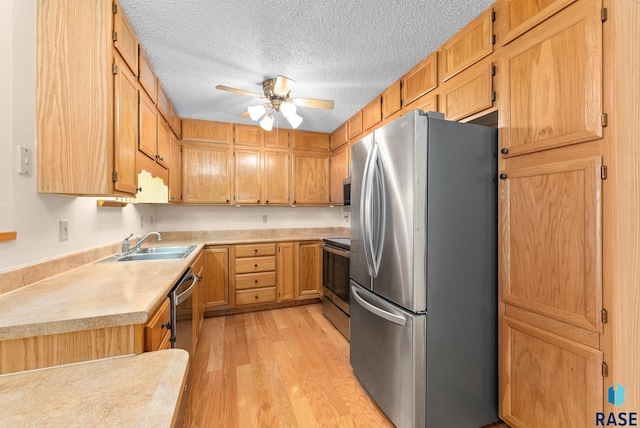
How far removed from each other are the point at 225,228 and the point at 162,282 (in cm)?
248

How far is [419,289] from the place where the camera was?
1371mm

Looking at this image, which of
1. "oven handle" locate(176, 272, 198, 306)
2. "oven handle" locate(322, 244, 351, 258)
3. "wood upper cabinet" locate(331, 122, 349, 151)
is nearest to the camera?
"oven handle" locate(176, 272, 198, 306)

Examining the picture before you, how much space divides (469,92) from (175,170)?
2.94m

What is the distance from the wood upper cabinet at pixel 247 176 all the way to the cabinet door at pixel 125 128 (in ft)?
5.83

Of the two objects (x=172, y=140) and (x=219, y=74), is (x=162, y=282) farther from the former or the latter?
(x=172, y=140)

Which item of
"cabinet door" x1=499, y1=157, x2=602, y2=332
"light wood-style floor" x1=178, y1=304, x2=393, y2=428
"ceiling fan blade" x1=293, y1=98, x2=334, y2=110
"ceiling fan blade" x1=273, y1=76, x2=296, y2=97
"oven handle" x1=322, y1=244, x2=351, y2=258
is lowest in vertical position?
"light wood-style floor" x1=178, y1=304, x2=393, y2=428

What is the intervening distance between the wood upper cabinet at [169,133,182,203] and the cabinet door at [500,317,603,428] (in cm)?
314

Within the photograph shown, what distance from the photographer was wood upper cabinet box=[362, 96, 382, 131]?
Result: 2629 mm

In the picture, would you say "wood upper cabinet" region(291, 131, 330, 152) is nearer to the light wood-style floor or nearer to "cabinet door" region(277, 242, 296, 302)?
"cabinet door" region(277, 242, 296, 302)

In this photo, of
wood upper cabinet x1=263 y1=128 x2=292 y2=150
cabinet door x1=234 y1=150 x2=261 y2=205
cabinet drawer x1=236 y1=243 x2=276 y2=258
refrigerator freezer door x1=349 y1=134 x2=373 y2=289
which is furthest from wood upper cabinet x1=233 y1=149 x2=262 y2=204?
refrigerator freezer door x1=349 y1=134 x2=373 y2=289

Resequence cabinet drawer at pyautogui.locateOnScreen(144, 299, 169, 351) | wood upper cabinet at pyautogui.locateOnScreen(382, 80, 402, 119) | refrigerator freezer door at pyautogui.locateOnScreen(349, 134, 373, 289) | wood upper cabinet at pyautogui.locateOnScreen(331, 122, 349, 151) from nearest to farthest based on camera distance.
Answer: cabinet drawer at pyautogui.locateOnScreen(144, 299, 169, 351) → refrigerator freezer door at pyautogui.locateOnScreen(349, 134, 373, 289) → wood upper cabinet at pyautogui.locateOnScreen(382, 80, 402, 119) → wood upper cabinet at pyautogui.locateOnScreen(331, 122, 349, 151)

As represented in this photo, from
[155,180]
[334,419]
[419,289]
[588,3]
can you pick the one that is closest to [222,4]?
[155,180]

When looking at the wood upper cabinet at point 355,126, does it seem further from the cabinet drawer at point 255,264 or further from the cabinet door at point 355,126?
the cabinet drawer at point 255,264

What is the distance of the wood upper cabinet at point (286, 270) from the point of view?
3441 mm
